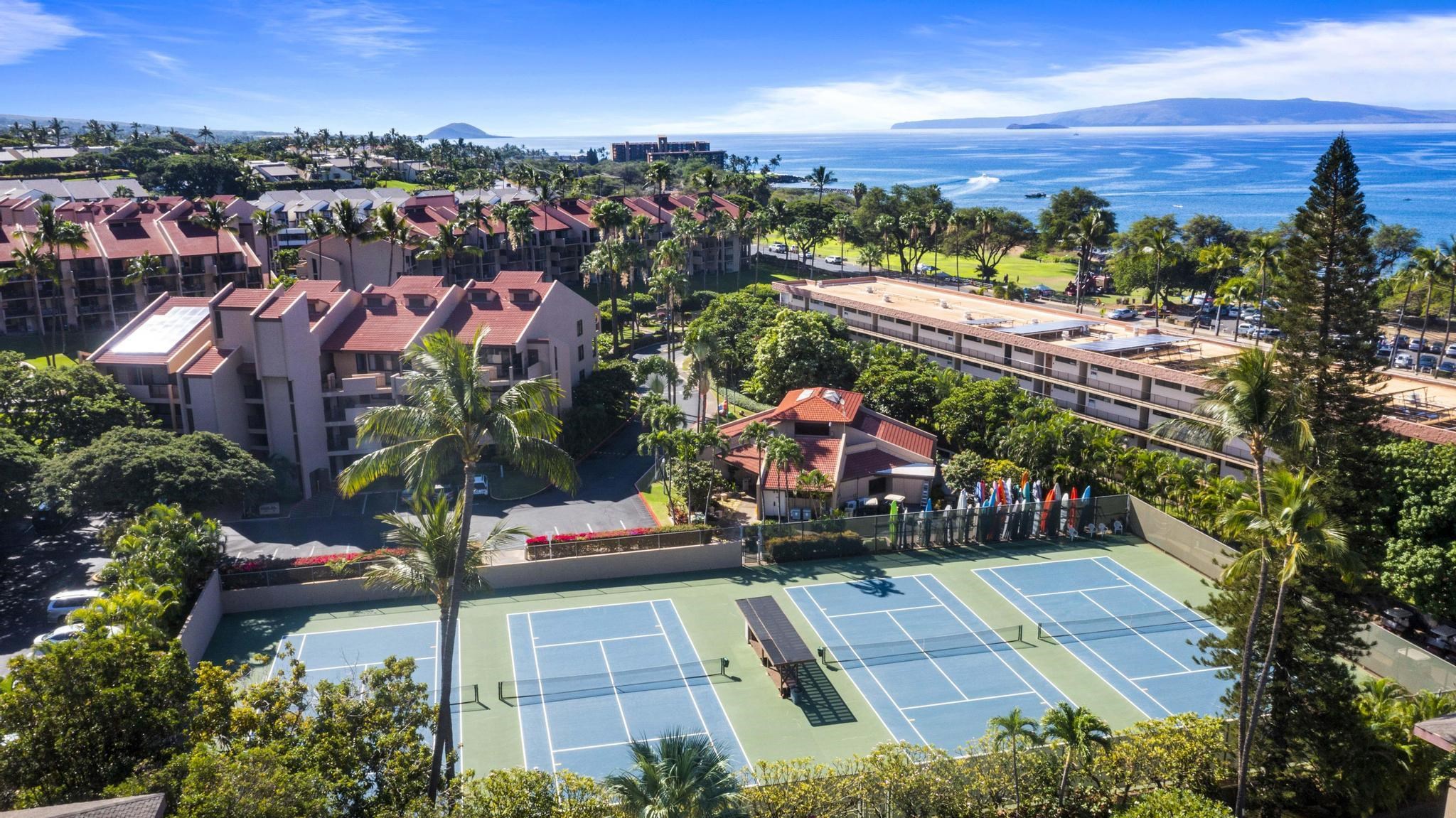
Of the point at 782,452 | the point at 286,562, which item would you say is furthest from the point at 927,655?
the point at 286,562

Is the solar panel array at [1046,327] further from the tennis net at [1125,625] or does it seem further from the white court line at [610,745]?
the white court line at [610,745]

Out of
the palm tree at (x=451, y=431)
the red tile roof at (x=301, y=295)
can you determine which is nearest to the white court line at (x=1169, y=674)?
the palm tree at (x=451, y=431)

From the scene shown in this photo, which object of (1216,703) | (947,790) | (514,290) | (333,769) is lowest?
(1216,703)

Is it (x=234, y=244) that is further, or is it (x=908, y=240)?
(x=908, y=240)

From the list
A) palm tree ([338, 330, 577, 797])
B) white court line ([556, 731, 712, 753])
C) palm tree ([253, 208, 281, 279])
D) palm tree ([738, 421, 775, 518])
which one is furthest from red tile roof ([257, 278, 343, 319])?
palm tree ([253, 208, 281, 279])

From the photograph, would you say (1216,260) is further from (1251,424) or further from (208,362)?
(208,362)

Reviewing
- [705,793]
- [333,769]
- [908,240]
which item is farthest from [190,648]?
[908,240]

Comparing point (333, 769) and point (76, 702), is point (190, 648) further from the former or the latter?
point (333, 769)
